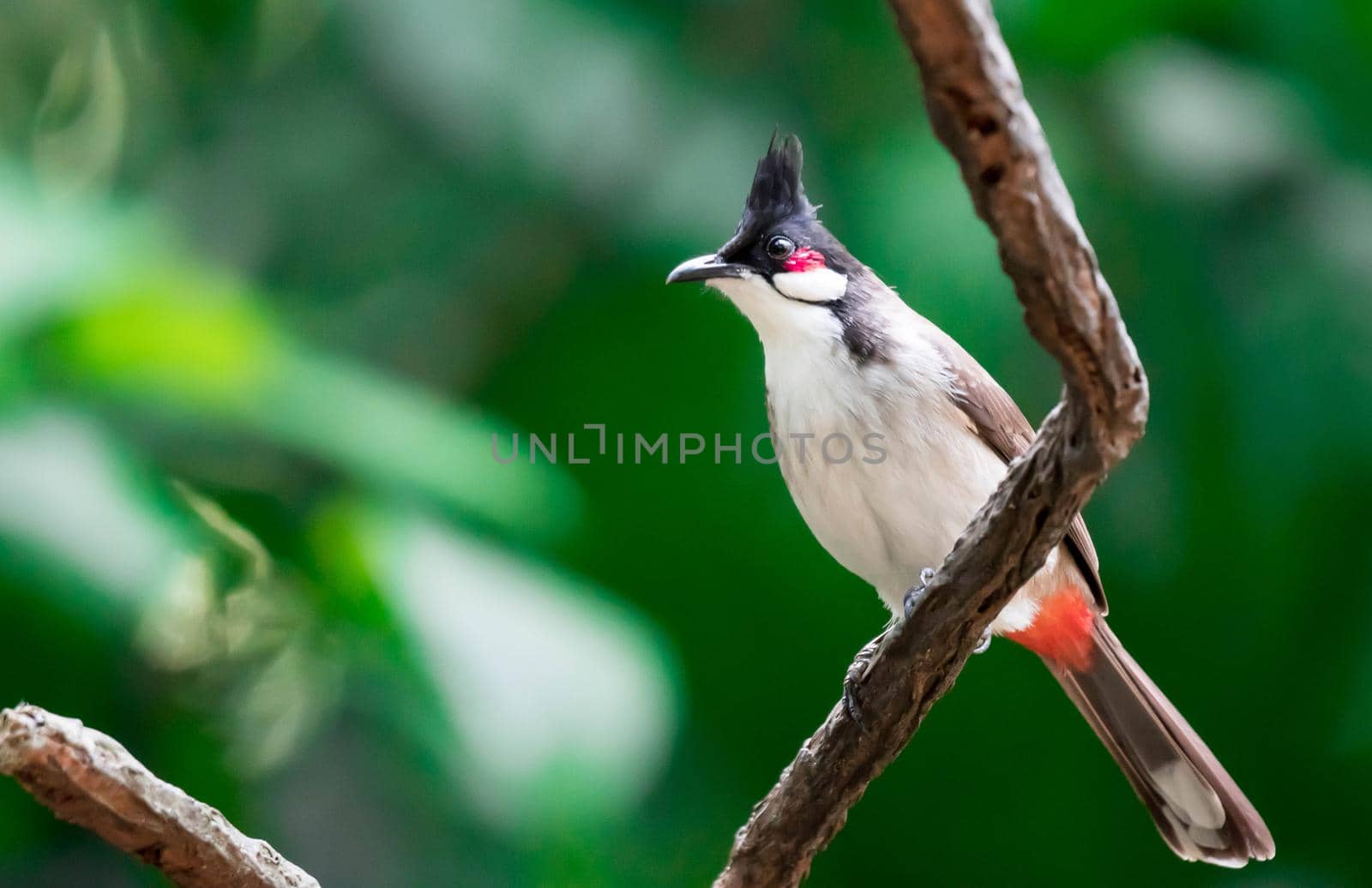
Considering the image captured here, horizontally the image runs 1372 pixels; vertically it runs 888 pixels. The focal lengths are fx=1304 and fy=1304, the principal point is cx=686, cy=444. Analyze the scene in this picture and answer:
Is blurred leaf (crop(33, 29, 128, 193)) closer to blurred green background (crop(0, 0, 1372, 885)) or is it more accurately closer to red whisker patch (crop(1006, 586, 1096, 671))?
blurred green background (crop(0, 0, 1372, 885))

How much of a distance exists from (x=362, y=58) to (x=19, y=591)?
4.70ft

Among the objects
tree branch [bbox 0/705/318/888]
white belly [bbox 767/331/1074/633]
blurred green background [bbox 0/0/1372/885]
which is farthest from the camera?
blurred green background [bbox 0/0/1372/885]

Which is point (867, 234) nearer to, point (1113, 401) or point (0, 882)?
point (1113, 401)

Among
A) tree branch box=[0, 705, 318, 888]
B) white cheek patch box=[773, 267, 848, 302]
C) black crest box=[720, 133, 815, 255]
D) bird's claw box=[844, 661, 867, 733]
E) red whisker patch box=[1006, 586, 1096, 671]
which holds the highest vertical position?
black crest box=[720, 133, 815, 255]

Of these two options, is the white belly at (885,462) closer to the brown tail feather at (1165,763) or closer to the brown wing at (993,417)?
the brown wing at (993,417)

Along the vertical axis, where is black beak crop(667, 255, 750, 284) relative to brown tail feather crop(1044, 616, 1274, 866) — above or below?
above

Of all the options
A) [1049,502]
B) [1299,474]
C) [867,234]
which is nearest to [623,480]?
[867,234]

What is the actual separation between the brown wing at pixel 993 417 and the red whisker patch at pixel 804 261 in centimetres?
18

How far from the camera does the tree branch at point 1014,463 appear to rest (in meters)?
0.81

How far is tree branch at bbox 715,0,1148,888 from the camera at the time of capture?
0.81 meters

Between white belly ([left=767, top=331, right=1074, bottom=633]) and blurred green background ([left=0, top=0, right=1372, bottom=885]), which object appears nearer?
white belly ([left=767, top=331, right=1074, bottom=633])

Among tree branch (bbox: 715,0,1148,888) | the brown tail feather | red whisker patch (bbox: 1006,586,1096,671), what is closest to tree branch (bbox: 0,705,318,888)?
tree branch (bbox: 715,0,1148,888)

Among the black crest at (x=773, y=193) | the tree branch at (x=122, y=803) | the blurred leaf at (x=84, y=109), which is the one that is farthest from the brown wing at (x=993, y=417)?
the blurred leaf at (x=84, y=109)

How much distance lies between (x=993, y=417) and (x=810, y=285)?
30cm
